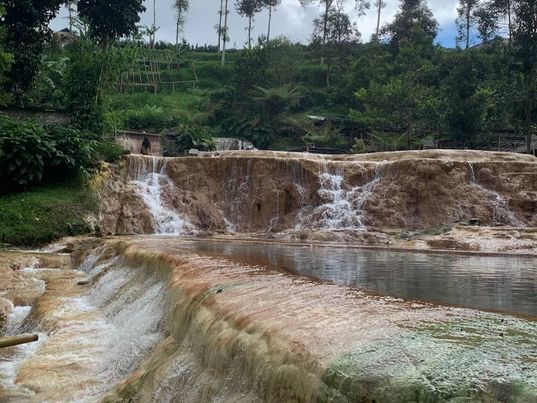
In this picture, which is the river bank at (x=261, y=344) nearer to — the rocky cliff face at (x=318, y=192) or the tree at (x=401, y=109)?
the rocky cliff face at (x=318, y=192)

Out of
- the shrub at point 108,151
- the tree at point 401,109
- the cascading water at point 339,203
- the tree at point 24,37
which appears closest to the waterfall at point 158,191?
the shrub at point 108,151

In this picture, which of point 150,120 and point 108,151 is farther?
point 150,120

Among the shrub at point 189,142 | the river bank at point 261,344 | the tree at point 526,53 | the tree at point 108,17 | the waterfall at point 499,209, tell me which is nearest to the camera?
the river bank at point 261,344

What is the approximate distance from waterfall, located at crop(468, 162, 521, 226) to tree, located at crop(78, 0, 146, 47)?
19875 millimetres

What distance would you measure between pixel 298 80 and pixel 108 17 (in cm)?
2158

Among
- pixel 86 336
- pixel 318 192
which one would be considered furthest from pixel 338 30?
pixel 86 336

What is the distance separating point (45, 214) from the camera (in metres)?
15.7

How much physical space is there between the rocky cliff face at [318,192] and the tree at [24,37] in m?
6.90

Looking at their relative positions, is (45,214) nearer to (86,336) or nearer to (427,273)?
(86,336)

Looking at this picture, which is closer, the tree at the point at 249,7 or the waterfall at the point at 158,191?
the waterfall at the point at 158,191

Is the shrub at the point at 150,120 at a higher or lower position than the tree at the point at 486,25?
lower

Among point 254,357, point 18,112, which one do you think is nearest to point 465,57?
point 18,112

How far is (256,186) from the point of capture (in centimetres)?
2012

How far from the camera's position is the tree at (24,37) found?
2225 cm
